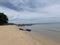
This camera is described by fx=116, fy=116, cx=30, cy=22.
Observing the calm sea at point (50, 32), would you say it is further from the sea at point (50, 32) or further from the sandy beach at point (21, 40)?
the sandy beach at point (21, 40)

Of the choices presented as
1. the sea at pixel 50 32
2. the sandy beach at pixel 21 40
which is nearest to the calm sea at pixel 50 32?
the sea at pixel 50 32

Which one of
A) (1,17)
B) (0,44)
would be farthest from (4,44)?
(1,17)

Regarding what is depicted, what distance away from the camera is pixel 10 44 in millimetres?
9789

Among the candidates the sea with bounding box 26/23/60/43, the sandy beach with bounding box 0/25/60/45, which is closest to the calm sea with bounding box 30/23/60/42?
the sea with bounding box 26/23/60/43

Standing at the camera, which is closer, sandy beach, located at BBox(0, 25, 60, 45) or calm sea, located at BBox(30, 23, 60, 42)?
sandy beach, located at BBox(0, 25, 60, 45)

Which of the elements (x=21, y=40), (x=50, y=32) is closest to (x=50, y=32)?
(x=50, y=32)

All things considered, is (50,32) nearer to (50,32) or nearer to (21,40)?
(50,32)

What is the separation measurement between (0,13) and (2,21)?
5.76 meters

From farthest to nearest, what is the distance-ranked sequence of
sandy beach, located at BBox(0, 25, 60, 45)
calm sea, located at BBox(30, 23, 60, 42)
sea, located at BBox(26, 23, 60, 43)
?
calm sea, located at BBox(30, 23, 60, 42)
sea, located at BBox(26, 23, 60, 43)
sandy beach, located at BBox(0, 25, 60, 45)

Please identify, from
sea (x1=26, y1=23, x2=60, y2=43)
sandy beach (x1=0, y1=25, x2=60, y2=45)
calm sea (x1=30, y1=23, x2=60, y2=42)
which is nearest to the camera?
sandy beach (x1=0, y1=25, x2=60, y2=45)

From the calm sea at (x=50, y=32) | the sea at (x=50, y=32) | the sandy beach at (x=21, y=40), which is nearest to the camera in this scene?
the sandy beach at (x=21, y=40)

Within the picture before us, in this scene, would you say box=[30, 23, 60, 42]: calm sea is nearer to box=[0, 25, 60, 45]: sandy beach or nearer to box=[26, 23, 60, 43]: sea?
box=[26, 23, 60, 43]: sea

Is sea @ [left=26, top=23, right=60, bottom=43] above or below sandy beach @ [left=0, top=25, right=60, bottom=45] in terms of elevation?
below

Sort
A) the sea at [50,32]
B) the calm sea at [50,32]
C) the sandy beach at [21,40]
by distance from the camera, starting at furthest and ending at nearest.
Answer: the calm sea at [50,32] < the sea at [50,32] < the sandy beach at [21,40]
